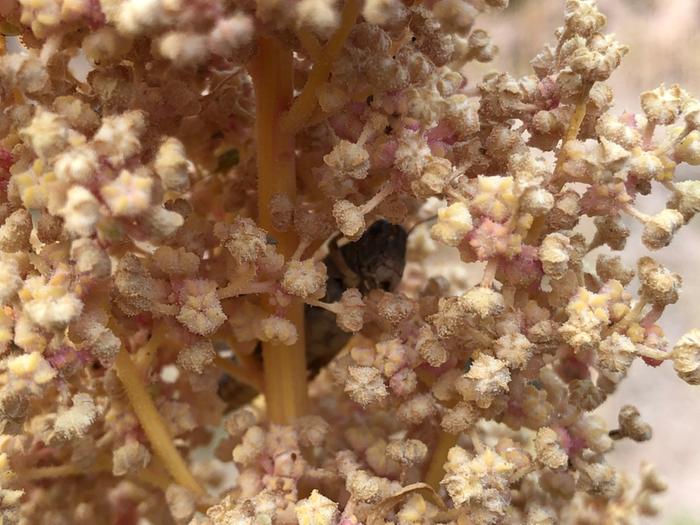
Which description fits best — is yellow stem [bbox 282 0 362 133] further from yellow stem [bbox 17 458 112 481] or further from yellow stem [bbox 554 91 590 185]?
yellow stem [bbox 17 458 112 481]

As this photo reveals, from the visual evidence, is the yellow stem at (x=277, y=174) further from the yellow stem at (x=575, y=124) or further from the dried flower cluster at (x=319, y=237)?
the yellow stem at (x=575, y=124)

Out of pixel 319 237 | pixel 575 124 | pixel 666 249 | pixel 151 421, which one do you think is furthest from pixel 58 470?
pixel 666 249

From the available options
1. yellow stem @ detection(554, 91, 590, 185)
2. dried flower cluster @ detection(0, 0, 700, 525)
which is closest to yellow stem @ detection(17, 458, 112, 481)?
dried flower cluster @ detection(0, 0, 700, 525)

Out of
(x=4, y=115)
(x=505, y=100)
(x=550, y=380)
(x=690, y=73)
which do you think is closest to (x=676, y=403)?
(x=690, y=73)

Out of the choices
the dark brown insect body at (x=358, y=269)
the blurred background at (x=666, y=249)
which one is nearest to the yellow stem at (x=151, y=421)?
the dark brown insect body at (x=358, y=269)

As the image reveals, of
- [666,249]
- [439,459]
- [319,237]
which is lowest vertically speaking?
[439,459]

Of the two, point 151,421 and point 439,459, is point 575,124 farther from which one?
point 151,421
